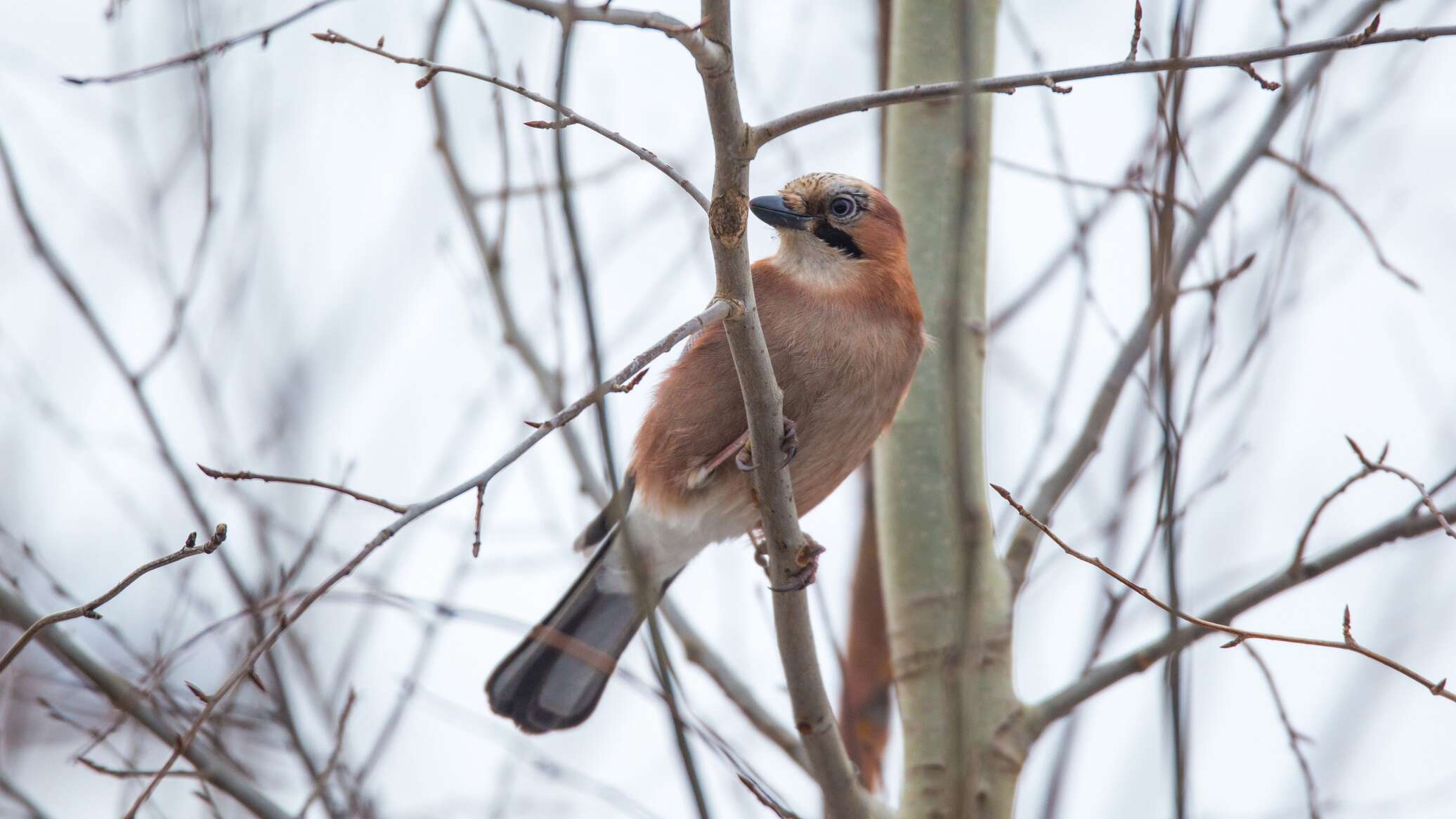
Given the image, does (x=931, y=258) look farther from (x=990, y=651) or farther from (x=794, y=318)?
(x=990, y=651)

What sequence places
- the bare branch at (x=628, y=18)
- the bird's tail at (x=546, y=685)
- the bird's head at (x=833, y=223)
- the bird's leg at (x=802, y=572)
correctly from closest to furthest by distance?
1. the bare branch at (x=628, y=18)
2. the bird's leg at (x=802, y=572)
3. the bird's head at (x=833, y=223)
4. the bird's tail at (x=546, y=685)

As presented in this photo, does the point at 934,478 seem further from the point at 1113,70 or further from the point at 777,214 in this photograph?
the point at 1113,70

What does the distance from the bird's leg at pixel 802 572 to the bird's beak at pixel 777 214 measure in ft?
4.90

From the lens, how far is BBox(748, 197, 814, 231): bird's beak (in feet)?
14.1

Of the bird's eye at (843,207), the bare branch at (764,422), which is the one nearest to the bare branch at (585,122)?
the bare branch at (764,422)

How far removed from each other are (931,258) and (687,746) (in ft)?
8.68

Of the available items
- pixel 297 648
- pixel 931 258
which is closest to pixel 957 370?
pixel 931 258

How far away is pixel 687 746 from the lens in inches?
81.2

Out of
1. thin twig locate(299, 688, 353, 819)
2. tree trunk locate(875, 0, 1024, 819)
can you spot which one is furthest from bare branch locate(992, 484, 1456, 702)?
thin twig locate(299, 688, 353, 819)

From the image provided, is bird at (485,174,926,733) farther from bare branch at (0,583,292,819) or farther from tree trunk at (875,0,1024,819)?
bare branch at (0,583,292,819)

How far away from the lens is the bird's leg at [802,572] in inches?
120

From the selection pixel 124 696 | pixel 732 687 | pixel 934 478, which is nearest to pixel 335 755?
pixel 124 696

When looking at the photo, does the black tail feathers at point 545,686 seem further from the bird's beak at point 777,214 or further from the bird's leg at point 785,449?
the bird's beak at point 777,214

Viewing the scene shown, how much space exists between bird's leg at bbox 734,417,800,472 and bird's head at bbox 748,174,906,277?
0.78m
